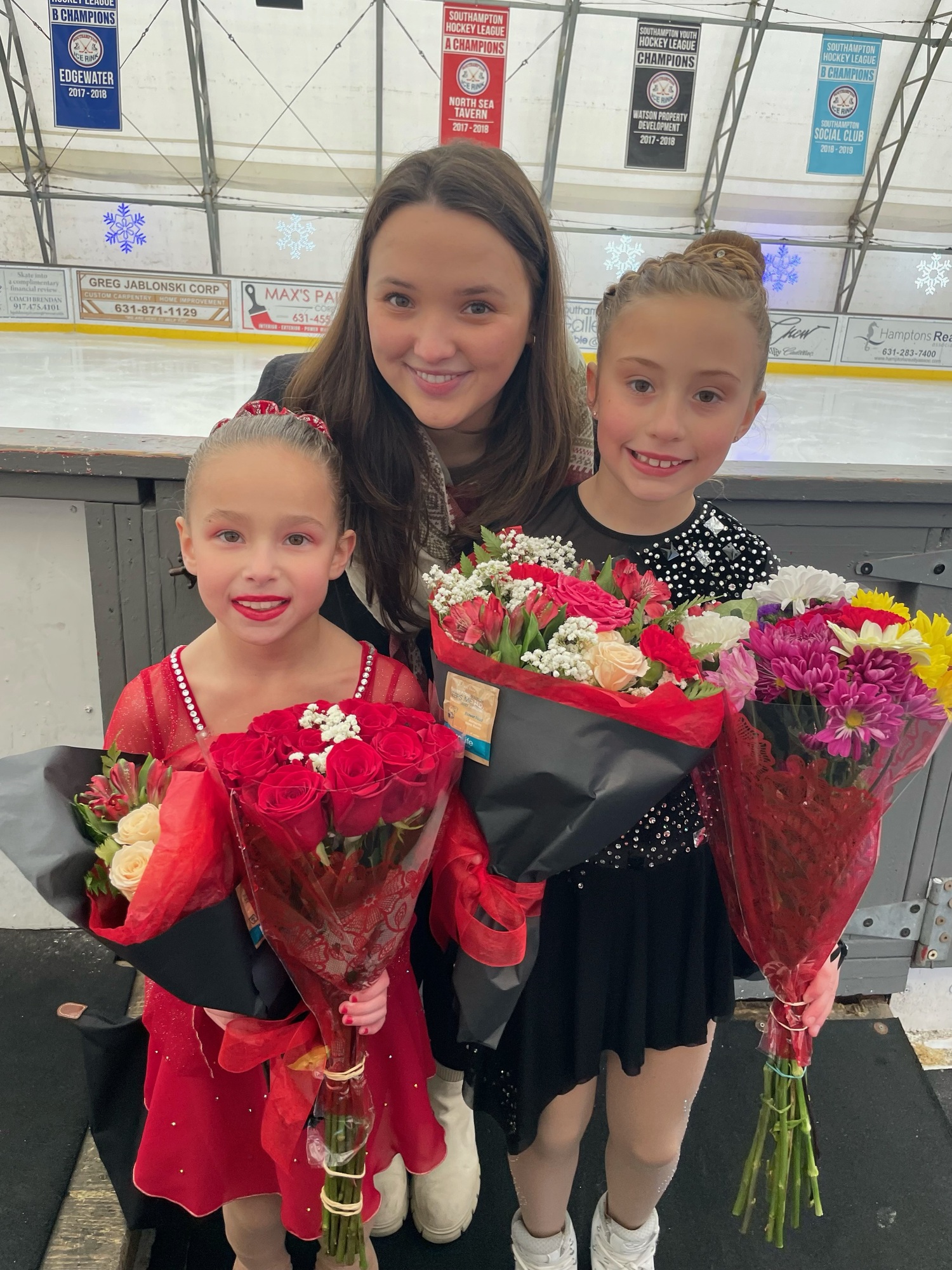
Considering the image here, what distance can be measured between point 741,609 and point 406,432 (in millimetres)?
625

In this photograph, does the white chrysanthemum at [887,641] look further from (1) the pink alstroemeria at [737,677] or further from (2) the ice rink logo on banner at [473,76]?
(2) the ice rink logo on banner at [473,76]

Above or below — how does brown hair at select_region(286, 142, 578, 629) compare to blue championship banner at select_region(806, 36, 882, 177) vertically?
below

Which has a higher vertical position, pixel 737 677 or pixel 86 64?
pixel 86 64

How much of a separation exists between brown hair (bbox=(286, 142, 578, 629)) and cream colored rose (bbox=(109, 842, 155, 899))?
2.11ft

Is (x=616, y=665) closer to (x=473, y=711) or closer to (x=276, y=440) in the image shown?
(x=473, y=711)

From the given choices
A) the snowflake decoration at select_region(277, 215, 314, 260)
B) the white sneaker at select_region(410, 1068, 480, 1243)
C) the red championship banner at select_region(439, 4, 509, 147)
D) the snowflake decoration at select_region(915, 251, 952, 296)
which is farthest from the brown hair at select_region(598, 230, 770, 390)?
the snowflake decoration at select_region(915, 251, 952, 296)

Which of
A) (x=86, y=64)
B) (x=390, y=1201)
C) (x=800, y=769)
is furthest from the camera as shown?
(x=86, y=64)

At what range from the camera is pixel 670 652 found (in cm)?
91

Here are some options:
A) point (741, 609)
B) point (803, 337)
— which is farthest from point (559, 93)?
point (741, 609)

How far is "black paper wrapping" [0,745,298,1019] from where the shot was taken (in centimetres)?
89

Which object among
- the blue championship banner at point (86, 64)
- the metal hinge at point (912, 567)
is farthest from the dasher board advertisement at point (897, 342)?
the metal hinge at point (912, 567)

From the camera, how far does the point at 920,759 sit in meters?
0.98

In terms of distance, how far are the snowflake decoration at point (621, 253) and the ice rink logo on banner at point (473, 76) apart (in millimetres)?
2294

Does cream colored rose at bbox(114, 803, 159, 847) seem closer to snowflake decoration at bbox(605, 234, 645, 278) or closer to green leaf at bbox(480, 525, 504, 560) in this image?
green leaf at bbox(480, 525, 504, 560)
